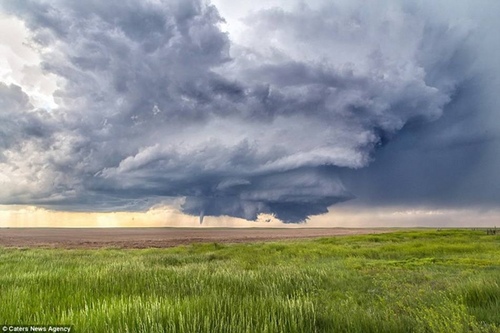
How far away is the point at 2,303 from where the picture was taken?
5965mm

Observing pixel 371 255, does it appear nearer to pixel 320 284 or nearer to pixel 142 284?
pixel 320 284

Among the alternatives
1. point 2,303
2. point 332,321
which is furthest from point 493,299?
point 2,303

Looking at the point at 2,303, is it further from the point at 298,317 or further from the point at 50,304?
the point at 298,317

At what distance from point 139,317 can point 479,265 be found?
65.9 feet

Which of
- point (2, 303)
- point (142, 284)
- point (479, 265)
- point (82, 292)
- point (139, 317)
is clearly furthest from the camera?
point (479, 265)

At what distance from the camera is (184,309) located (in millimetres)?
5312

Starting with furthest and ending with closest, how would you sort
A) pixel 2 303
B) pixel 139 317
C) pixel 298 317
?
pixel 2 303, pixel 298 317, pixel 139 317

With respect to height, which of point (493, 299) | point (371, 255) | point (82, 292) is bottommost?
point (371, 255)

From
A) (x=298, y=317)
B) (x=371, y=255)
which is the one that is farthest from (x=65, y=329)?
(x=371, y=255)

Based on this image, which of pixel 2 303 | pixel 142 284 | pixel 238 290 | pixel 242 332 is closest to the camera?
pixel 242 332

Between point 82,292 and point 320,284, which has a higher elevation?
point 82,292

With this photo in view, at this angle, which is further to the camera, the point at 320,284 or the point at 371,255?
the point at 371,255

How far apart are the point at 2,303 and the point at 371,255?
2814 cm

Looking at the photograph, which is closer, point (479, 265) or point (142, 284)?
point (142, 284)
